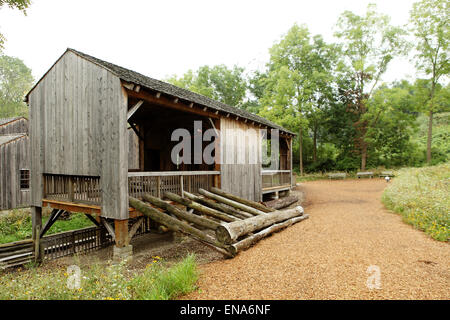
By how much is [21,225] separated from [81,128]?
33.0ft

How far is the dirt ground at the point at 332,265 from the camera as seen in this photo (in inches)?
138

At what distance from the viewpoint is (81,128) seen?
25.4ft

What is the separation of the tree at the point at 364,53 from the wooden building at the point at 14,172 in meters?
28.1

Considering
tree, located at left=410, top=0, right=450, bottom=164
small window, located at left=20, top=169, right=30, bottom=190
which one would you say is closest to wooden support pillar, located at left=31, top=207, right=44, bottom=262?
small window, located at left=20, top=169, right=30, bottom=190

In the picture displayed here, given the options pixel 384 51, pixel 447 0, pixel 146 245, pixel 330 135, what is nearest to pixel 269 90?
pixel 330 135

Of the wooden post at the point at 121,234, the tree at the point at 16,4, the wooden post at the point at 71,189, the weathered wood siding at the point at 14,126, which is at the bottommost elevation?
the wooden post at the point at 121,234

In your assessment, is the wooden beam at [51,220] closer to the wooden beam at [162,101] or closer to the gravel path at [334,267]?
the wooden beam at [162,101]

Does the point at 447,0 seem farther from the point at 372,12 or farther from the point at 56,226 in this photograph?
the point at 56,226

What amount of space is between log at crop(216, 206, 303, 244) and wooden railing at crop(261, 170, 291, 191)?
5.31m

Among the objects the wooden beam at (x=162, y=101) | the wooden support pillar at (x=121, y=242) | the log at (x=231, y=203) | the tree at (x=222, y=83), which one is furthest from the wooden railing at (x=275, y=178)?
the tree at (x=222, y=83)

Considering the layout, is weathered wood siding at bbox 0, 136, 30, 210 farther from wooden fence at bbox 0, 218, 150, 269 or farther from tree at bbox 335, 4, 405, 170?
tree at bbox 335, 4, 405, 170

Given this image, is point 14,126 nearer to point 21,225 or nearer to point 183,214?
point 21,225

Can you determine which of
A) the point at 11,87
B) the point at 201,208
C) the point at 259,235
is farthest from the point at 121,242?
the point at 11,87

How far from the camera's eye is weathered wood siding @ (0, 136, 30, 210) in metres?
14.4
